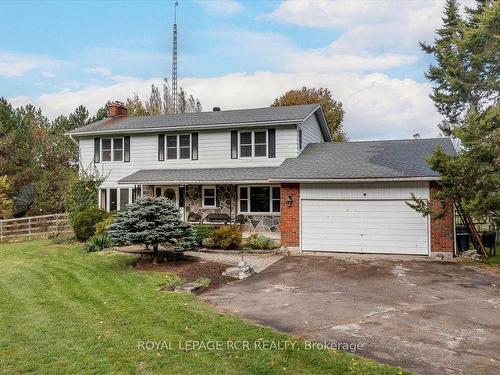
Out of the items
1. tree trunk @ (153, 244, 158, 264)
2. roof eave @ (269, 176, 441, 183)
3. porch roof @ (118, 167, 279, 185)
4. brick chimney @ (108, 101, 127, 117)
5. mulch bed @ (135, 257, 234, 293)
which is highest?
brick chimney @ (108, 101, 127, 117)

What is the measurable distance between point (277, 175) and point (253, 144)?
3705mm

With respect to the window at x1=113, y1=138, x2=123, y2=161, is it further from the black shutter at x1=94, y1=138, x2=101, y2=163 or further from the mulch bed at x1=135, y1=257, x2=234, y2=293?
the mulch bed at x1=135, y1=257, x2=234, y2=293

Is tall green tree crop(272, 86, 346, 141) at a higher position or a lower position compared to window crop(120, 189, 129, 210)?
Answer: higher

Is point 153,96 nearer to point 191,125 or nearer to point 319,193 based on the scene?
point 191,125

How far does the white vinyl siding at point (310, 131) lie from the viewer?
1872 centimetres

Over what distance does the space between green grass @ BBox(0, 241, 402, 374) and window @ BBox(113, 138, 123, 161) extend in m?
11.0

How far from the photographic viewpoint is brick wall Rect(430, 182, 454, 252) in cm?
1290

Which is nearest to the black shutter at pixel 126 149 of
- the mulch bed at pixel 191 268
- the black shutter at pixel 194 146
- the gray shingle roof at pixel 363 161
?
the black shutter at pixel 194 146

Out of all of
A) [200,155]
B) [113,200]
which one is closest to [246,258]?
[200,155]

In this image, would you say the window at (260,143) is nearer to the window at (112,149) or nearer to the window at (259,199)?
the window at (259,199)

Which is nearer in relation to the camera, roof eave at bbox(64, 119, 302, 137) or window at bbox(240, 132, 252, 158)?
roof eave at bbox(64, 119, 302, 137)

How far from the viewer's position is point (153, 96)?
42281mm

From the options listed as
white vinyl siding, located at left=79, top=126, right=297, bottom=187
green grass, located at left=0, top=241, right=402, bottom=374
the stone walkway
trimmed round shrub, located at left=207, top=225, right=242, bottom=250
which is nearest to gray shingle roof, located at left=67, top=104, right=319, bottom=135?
white vinyl siding, located at left=79, top=126, right=297, bottom=187

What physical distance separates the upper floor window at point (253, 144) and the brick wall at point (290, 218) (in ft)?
12.0
